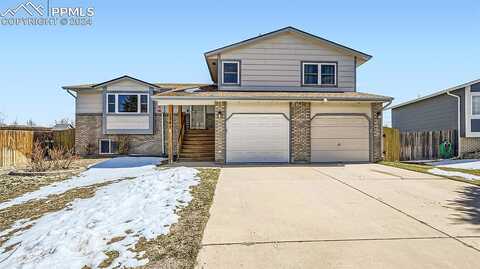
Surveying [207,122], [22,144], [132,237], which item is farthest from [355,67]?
[22,144]

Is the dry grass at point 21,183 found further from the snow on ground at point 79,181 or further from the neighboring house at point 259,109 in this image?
the neighboring house at point 259,109

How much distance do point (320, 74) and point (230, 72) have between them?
4499mm

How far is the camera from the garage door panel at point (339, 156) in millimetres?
12875

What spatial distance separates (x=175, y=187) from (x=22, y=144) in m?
12.9

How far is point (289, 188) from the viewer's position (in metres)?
7.22

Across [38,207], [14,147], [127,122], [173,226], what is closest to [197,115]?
[127,122]

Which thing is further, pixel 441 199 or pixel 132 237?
pixel 441 199

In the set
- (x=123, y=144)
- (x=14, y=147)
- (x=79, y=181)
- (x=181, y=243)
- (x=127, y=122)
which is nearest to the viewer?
(x=181, y=243)

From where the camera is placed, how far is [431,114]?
19.1 metres

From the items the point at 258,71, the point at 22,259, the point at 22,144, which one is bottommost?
the point at 22,259

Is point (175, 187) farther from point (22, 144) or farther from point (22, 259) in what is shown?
point (22, 144)

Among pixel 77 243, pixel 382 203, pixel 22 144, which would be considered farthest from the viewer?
pixel 22 144

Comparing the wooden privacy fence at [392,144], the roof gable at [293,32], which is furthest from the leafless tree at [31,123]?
the wooden privacy fence at [392,144]

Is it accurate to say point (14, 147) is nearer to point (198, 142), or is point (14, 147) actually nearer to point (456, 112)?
point (198, 142)
